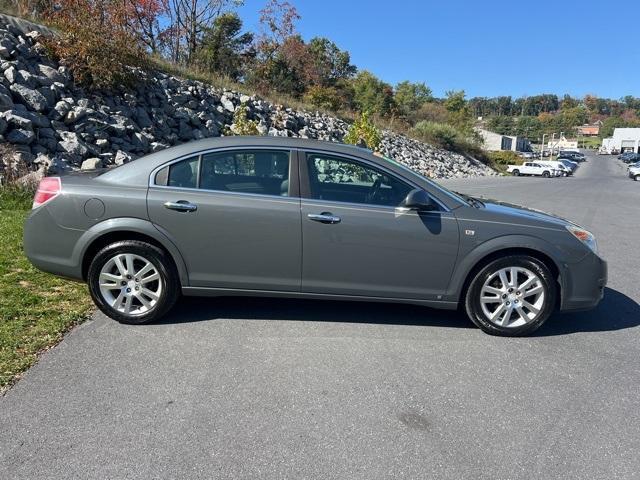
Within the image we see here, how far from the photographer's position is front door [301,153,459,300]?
393cm

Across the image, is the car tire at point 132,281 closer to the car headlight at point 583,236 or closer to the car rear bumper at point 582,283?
the car rear bumper at point 582,283

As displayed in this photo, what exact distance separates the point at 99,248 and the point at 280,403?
2.20 m

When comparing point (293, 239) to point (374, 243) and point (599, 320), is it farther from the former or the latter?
point (599, 320)

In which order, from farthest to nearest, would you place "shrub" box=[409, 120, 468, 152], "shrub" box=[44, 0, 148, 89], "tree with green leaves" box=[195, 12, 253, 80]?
"shrub" box=[409, 120, 468, 152] < "tree with green leaves" box=[195, 12, 253, 80] < "shrub" box=[44, 0, 148, 89]

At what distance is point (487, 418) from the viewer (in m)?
2.94

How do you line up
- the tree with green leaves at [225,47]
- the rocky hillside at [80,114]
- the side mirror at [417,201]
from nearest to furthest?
the side mirror at [417,201] → the rocky hillside at [80,114] → the tree with green leaves at [225,47]

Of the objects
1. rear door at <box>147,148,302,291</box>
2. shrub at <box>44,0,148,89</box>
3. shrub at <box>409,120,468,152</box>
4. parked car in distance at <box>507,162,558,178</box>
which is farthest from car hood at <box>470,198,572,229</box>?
parked car in distance at <box>507,162,558,178</box>

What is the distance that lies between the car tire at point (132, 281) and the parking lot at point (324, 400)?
15 centimetres

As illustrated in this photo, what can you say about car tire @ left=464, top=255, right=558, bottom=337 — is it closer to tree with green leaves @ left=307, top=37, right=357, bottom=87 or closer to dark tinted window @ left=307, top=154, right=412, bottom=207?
dark tinted window @ left=307, top=154, right=412, bottom=207

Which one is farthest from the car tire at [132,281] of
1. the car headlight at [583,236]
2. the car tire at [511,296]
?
the car headlight at [583,236]

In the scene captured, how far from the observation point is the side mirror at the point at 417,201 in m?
3.86

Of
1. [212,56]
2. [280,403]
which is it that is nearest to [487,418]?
[280,403]

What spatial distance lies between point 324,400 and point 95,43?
14312 mm

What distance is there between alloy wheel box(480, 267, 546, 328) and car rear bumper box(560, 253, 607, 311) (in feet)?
0.73
